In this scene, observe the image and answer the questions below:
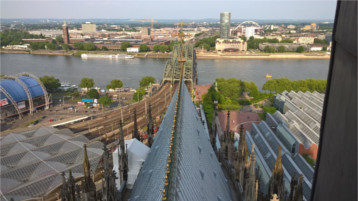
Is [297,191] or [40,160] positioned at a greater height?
[297,191]

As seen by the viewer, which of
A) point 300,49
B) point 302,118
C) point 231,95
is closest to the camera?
point 302,118

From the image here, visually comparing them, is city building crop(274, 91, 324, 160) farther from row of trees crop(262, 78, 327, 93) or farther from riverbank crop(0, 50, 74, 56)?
riverbank crop(0, 50, 74, 56)

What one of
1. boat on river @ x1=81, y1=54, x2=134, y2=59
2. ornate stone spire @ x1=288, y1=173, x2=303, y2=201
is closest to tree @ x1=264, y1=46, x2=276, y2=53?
boat on river @ x1=81, y1=54, x2=134, y2=59

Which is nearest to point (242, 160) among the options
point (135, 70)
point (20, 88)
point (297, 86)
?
point (20, 88)

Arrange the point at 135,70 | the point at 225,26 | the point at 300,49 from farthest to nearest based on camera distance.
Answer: the point at 225,26
the point at 300,49
the point at 135,70

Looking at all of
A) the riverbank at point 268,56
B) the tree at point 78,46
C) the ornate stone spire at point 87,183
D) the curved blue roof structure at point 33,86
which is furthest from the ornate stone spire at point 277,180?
the tree at point 78,46

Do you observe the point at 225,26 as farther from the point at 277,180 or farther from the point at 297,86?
the point at 277,180

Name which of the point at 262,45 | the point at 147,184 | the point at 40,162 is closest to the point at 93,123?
the point at 40,162
